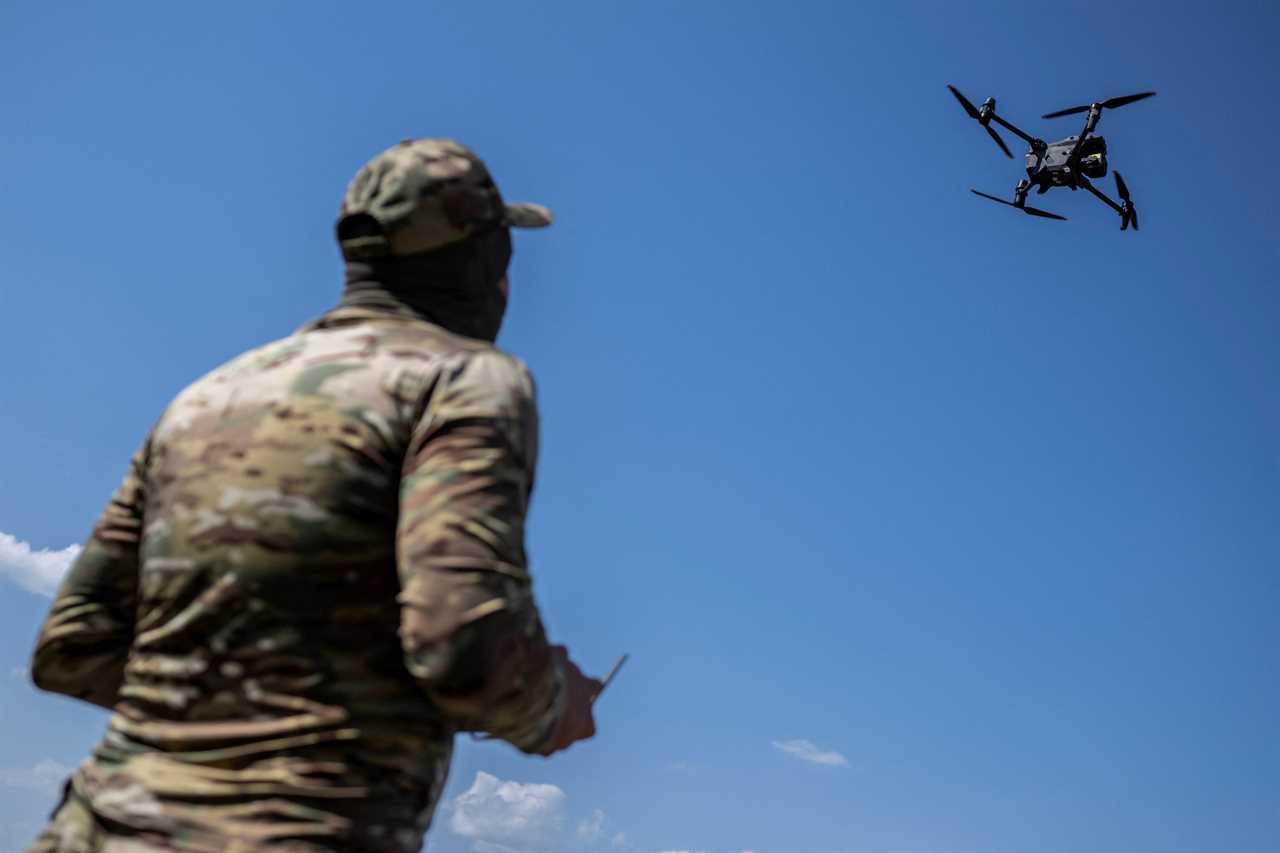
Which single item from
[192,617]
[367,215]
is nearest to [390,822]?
[192,617]

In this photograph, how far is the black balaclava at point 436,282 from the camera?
4477 millimetres

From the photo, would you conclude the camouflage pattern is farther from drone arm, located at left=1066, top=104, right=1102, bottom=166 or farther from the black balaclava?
drone arm, located at left=1066, top=104, right=1102, bottom=166

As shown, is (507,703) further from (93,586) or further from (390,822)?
(93,586)

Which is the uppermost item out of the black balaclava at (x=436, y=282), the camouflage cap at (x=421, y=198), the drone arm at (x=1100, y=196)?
the drone arm at (x=1100, y=196)

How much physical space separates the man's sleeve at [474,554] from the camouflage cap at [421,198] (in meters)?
0.75

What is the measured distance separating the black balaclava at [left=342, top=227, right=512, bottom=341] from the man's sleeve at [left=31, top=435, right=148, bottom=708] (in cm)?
86

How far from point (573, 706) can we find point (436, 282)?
1415 millimetres

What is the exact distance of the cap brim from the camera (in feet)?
15.4

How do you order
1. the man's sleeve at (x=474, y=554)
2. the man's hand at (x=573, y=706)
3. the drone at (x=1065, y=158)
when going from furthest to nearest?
the drone at (x=1065, y=158)
the man's hand at (x=573, y=706)
the man's sleeve at (x=474, y=554)

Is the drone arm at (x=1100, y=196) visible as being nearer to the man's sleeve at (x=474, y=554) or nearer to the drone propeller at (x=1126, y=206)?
the drone propeller at (x=1126, y=206)

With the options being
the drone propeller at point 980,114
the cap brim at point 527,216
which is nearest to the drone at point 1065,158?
the drone propeller at point 980,114

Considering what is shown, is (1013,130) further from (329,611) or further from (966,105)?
(329,611)

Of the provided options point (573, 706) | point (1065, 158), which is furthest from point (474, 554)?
point (1065, 158)

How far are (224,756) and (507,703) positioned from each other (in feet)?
2.40
